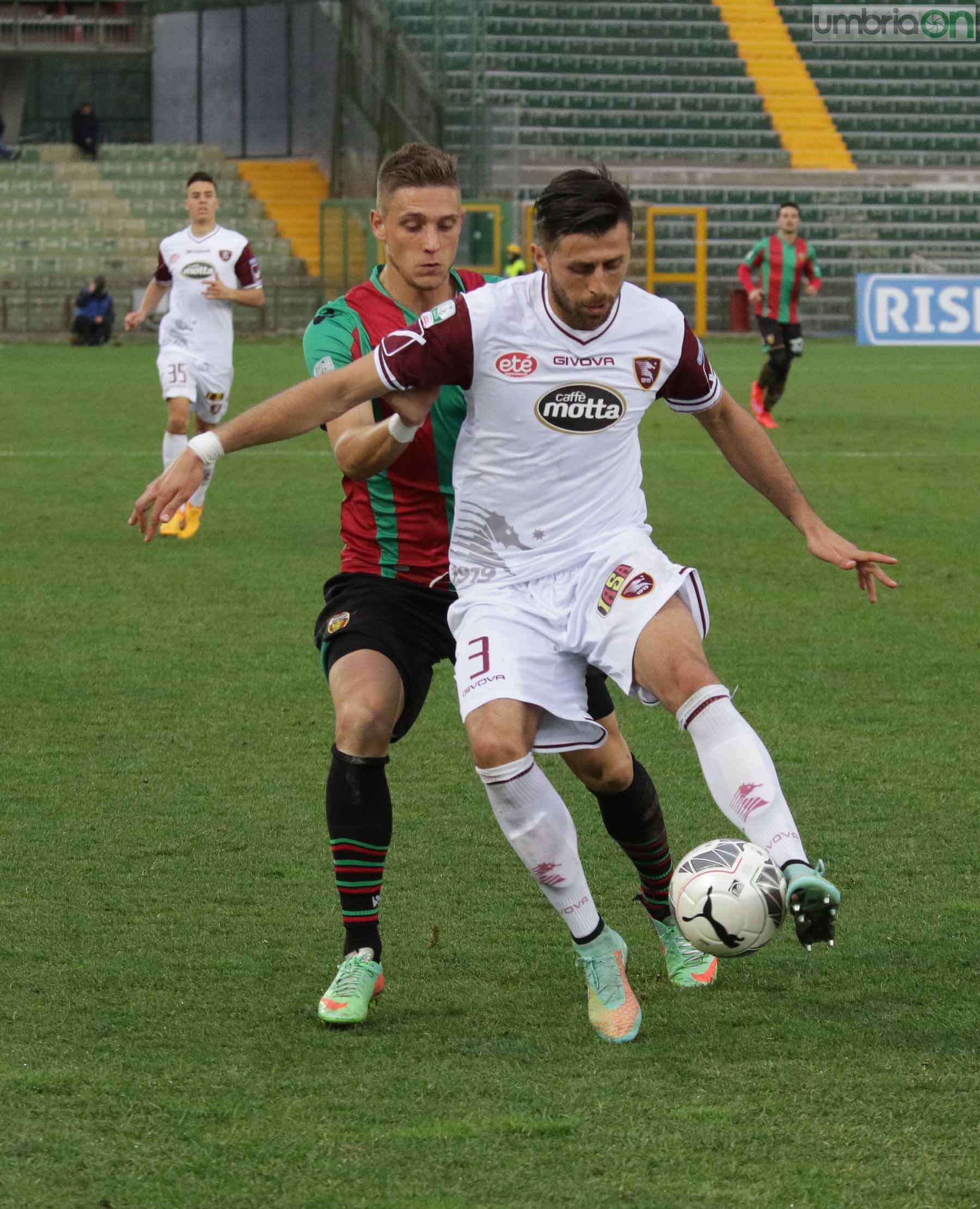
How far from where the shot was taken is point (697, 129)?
35375mm

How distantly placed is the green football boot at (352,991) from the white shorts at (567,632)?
0.59 m

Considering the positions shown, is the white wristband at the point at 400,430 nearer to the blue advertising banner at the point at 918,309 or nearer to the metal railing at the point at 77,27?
the blue advertising banner at the point at 918,309

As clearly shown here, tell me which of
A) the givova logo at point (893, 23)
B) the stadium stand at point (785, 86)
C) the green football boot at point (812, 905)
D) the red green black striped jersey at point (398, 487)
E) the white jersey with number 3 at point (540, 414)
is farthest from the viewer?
the givova logo at point (893, 23)

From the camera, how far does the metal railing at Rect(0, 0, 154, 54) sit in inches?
1459

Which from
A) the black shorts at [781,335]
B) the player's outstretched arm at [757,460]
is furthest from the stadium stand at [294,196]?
the player's outstretched arm at [757,460]

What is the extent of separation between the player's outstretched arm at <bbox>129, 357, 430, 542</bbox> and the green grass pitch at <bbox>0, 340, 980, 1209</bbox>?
1055 mm

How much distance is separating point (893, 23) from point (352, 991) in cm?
3606

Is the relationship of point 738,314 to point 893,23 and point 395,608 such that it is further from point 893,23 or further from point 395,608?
point 395,608

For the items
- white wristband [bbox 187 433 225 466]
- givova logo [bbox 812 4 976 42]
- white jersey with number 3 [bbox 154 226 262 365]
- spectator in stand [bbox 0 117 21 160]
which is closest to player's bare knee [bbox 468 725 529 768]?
white wristband [bbox 187 433 225 466]

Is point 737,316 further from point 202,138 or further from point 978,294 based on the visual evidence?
point 202,138

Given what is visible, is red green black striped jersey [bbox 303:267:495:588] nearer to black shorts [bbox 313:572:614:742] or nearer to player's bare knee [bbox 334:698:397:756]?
black shorts [bbox 313:572:614:742]

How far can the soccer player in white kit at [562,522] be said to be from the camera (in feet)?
12.4

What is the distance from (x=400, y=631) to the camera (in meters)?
4.27

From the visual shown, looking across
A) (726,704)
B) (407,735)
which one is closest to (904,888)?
(726,704)
